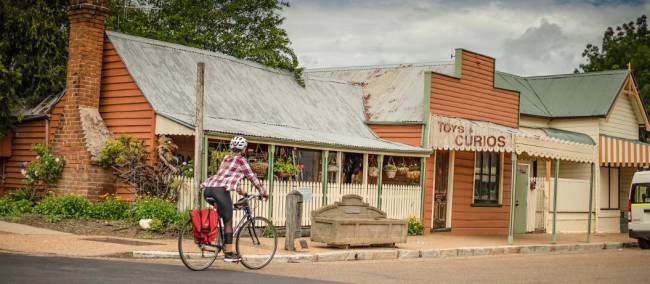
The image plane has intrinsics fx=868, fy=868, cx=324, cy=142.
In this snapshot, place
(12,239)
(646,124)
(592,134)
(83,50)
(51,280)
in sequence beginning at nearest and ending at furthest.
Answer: (51,280) → (12,239) → (83,50) → (592,134) → (646,124)

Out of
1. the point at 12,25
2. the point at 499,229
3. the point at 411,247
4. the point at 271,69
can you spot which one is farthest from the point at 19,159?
the point at 499,229

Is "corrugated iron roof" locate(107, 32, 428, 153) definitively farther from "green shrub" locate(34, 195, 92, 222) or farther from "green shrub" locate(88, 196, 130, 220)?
"green shrub" locate(34, 195, 92, 222)

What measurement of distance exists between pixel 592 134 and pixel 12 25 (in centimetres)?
1930

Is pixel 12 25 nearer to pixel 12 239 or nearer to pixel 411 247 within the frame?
pixel 12 239

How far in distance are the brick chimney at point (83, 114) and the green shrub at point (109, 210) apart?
66cm

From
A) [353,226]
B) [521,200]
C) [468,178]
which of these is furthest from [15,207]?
[521,200]

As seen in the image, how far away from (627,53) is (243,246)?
147ft

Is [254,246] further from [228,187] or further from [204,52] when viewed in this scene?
[204,52]

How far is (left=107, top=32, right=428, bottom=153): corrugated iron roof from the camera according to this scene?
66.2ft

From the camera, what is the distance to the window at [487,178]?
85.8ft

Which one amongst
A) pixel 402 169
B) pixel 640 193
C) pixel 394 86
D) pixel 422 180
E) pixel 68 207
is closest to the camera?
pixel 68 207

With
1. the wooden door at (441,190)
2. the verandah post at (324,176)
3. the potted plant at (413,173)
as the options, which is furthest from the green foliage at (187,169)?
the wooden door at (441,190)

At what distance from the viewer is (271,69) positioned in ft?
82.9

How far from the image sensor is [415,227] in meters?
23.5
